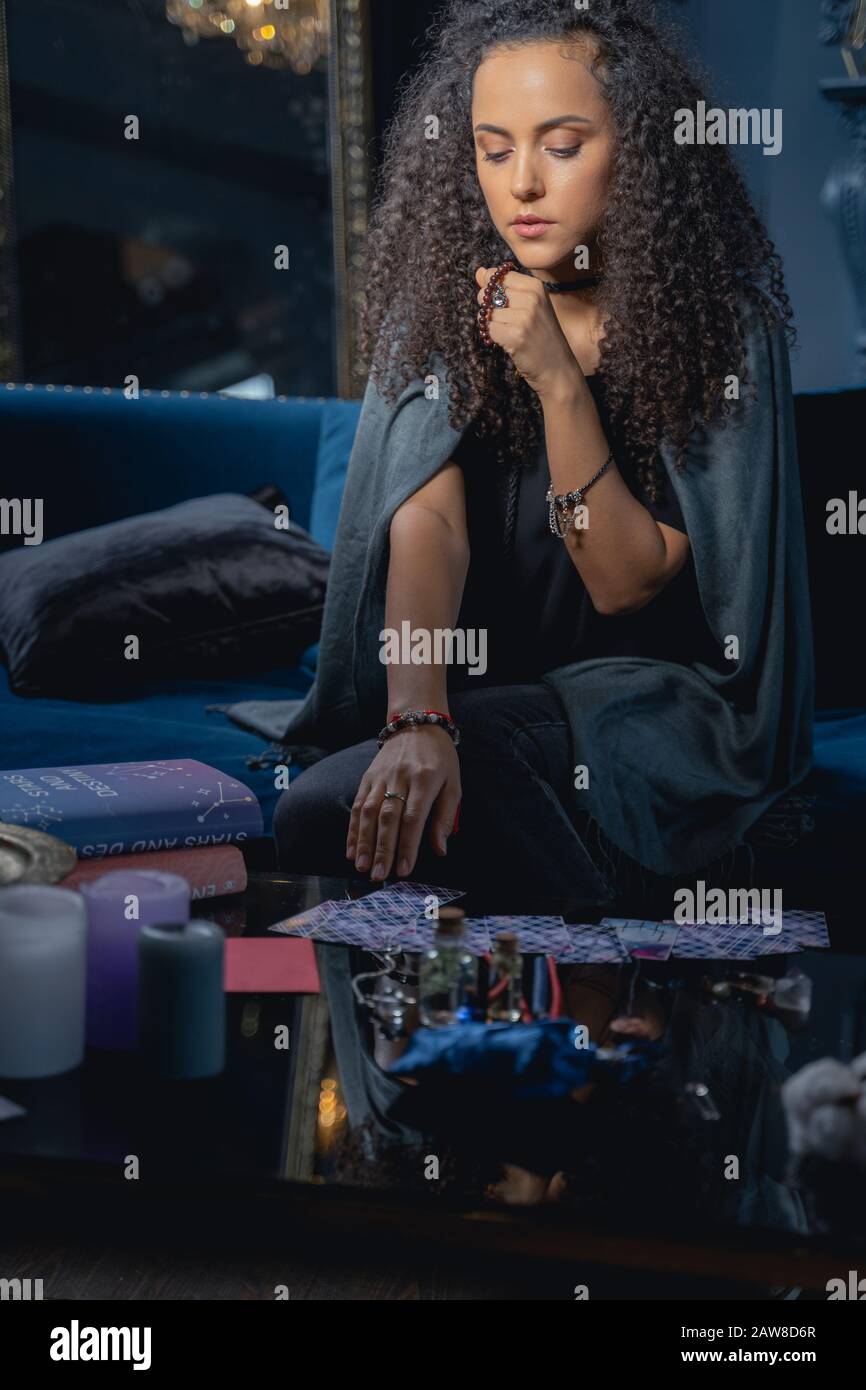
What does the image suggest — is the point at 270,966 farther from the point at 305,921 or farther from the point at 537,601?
the point at 537,601

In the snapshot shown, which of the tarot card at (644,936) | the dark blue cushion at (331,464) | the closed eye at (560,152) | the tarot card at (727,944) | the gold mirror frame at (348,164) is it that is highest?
the gold mirror frame at (348,164)

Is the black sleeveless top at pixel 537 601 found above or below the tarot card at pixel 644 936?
above

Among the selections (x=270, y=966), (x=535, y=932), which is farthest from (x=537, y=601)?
(x=270, y=966)

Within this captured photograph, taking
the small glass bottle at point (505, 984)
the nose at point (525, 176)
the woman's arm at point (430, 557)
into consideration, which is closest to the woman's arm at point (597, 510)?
the woman's arm at point (430, 557)

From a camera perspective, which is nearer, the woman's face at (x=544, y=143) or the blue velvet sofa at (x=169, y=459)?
the woman's face at (x=544, y=143)

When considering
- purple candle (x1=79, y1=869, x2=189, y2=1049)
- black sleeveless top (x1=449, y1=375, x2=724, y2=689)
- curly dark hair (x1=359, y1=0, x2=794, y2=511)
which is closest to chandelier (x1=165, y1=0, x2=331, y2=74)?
curly dark hair (x1=359, y1=0, x2=794, y2=511)

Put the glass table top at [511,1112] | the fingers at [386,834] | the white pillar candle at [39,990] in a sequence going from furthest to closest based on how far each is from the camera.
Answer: the fingers at [386,834]
the white pillar candle at [39,990]
the glass table top at [511,1112]

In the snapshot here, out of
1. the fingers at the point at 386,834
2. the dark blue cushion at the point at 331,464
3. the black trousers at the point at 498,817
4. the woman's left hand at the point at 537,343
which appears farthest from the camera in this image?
the dark blue cushion at the point at 331,464

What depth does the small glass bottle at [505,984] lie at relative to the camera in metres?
0.98

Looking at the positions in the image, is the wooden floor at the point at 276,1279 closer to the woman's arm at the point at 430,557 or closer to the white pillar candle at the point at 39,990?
the white pillar candle at the point at 39,990

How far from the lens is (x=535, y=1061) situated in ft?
2.89

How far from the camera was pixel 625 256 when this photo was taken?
1680mm

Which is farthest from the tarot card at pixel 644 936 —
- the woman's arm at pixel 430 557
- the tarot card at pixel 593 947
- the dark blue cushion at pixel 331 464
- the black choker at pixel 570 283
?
the dark blue cushion at pixel 331 464
